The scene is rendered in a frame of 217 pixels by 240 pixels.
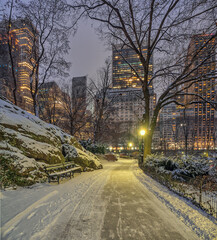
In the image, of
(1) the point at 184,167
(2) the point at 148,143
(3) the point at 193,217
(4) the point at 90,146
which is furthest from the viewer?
(4) the point at 90,146

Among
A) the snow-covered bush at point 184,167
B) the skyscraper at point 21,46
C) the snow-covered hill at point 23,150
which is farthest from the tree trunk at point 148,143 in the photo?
the skyscraper at point 21,46

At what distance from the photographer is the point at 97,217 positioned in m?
3.64

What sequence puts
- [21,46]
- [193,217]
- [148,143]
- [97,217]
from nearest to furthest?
1. [97,217]
2. [193,217]
3. [148,143]
4. [21,46]

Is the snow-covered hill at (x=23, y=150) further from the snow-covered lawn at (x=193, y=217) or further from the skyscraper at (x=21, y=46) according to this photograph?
the skyscraper at (x=21, y=46)

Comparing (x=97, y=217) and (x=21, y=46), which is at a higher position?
(x=21, y=46)

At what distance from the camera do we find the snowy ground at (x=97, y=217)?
2.97 m

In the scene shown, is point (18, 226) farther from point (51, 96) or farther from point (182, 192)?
point (51, 96)

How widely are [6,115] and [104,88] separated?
18788 millimetres

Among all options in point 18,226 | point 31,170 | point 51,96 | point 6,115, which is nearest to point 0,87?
point 51,96

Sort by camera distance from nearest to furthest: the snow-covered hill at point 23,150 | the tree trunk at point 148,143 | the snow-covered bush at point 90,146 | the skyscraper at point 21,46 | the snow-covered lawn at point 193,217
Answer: the snow-covered lawn at point 193,217, the snow-covered hill at point 23,150, the tree trunk at point 148,143, the skyscraper at point 21,46, the snow-covered bush at point 90,146

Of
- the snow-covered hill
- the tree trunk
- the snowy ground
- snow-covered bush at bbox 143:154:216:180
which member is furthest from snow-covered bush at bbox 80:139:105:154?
the snowy ground

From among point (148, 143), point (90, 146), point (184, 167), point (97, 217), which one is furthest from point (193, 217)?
point (90, 146)

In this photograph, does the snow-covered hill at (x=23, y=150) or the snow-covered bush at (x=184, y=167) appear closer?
the snow-covered hill at (x=23, y=150)

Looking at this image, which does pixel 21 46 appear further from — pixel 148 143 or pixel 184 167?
pixel 184 167
